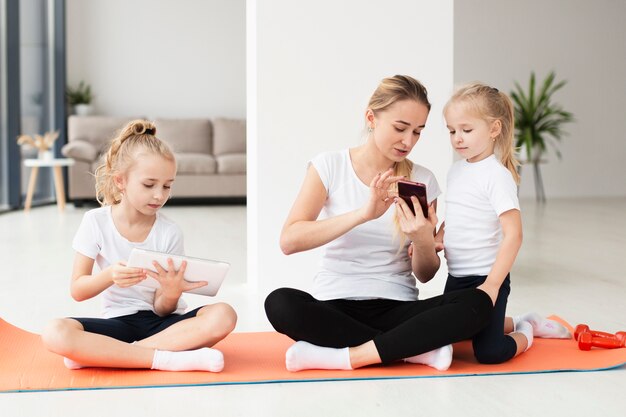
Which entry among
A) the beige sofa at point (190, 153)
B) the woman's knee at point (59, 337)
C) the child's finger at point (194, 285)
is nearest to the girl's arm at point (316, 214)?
the child's finger at point (194, 285)

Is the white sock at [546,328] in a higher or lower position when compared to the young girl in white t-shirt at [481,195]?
lower

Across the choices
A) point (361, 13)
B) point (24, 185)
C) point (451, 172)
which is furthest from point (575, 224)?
point (24, 185)

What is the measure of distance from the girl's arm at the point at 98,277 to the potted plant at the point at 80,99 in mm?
7210

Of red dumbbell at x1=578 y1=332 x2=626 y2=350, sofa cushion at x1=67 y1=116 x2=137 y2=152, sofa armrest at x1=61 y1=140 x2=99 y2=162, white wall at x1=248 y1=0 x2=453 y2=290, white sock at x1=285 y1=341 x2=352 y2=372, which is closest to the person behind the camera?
white sock at x1=285 y1=341 x2=352 y2=372

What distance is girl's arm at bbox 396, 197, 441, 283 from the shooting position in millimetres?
2297

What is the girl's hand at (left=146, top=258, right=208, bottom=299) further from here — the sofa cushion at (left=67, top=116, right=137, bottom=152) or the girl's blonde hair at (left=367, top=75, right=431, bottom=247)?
the sofa cushion at (left=67, top=116, right=137, bottom=152)

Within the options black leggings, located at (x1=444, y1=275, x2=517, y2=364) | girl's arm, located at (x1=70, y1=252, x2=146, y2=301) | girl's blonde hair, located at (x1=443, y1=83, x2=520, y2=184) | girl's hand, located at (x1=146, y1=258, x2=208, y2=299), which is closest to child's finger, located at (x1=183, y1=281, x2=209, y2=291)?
girl's hand, located at (x1=146, y1=258, x2=208, y2=299)

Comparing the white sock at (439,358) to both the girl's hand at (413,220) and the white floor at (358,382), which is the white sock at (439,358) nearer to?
the white floor at (358,382)

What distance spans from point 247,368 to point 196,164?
6588mm

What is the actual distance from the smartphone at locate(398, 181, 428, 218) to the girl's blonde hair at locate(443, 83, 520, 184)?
0.33m

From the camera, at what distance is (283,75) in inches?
145

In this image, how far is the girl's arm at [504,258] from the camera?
7.80ft

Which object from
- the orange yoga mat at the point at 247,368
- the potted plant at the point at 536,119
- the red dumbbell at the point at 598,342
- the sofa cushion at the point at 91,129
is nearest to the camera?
the orange yoga mat at the point at 247,368

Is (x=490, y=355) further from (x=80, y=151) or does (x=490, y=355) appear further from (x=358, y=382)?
(x=80, y=151)
